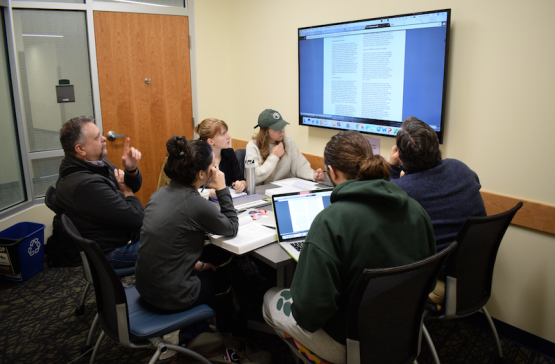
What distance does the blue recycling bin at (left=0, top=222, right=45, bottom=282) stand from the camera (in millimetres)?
2951

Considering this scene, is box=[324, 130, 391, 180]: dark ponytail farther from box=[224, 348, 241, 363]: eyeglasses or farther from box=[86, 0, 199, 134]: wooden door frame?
box=[86, 0, 199, 134]: wooden door frame

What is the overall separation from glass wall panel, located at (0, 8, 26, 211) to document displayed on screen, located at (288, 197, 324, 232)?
271 centimetres

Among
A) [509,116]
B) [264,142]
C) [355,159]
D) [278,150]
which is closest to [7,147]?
[264,142]

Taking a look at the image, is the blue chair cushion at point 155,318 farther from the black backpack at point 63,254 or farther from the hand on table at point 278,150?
the black backpack at point 63,254

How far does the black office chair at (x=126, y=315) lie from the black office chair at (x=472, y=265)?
108 centimetres

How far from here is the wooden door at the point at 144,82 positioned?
3.77 metres

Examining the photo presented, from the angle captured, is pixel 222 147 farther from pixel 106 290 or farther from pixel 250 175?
pixel 106 290

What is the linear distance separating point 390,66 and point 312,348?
200cm

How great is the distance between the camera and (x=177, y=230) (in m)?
1.74

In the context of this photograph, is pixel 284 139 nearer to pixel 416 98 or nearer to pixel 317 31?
pixel 317 31

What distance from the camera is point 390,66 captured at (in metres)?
2.74

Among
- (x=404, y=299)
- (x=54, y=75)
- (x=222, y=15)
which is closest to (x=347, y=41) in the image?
(x=222, y=15)

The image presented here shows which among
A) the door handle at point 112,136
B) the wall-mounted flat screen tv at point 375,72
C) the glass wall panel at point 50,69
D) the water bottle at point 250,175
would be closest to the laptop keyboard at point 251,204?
the water bottle at point 250,175

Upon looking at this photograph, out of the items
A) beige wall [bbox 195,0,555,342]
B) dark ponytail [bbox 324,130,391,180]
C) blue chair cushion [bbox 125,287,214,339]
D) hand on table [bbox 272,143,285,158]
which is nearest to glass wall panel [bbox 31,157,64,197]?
hand on table [bbox 272,143,285,158]
